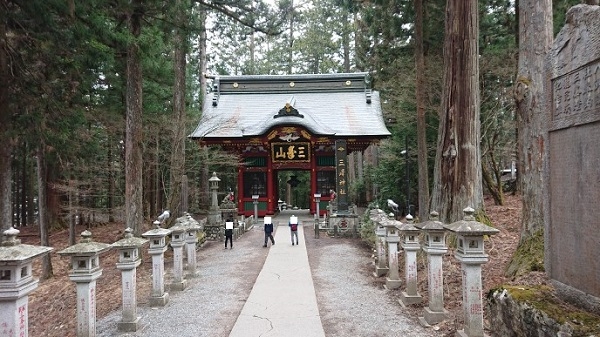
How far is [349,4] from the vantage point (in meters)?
14.0

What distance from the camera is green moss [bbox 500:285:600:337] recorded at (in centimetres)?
253

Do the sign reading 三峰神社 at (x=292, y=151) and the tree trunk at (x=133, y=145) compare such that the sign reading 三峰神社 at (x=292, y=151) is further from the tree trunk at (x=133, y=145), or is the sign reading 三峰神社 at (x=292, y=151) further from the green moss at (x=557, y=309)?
the green moss at (x=557, y=309)

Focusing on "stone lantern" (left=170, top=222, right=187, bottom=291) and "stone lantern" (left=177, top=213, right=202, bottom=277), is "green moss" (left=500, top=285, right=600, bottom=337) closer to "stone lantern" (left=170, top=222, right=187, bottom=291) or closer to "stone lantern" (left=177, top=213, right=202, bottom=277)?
"stone lantern" (left=170, top=222, right=187, bottom=291)

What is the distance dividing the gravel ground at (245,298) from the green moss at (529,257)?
1.69m

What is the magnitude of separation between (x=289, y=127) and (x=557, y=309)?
16.3 m

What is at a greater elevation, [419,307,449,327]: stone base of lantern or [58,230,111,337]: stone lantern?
[58,230,111,337]: stone lantern

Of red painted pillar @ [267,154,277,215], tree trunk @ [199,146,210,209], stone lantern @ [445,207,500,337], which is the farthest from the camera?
red painted pillar @ [267,154,277,215]

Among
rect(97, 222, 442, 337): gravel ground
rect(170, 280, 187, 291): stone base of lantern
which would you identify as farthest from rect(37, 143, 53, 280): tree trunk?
rect(170, 280, 187, 291): stone base of lantern

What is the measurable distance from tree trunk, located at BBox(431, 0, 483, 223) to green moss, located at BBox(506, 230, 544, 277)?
214 centimetres

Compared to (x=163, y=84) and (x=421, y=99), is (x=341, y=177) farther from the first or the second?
(x=163, y=84)

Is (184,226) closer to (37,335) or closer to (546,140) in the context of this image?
(37,335)

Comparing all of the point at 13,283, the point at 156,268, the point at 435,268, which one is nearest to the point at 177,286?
the point at 156,268

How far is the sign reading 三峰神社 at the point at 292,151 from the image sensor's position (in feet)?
65.6

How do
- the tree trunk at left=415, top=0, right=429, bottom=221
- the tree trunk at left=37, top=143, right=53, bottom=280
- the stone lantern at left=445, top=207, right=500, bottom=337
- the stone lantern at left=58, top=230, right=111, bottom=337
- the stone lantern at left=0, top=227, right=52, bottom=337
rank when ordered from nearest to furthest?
the stone lantern at left=0, top=227, right=52, bottom=337
the stone lantern at left=445, top=207, right=500, bottom=337
the stone lantern at left=58, top=230, right=111, bottom=337
the tree trunk at left=37, top=143, right=53, bottom=280
the tree trunk at left=415, top=0, right=429, bottom=221
